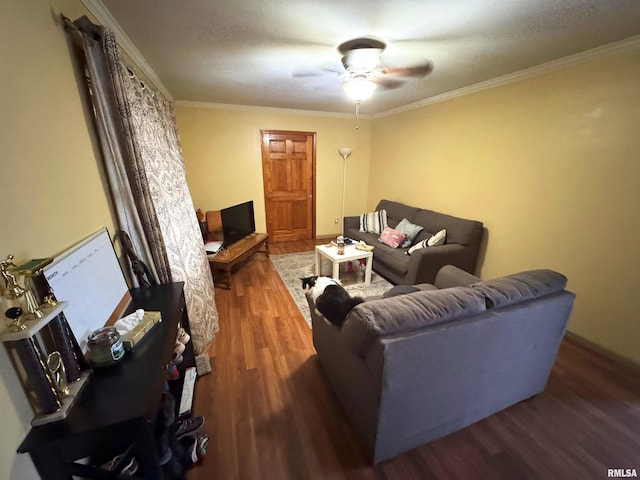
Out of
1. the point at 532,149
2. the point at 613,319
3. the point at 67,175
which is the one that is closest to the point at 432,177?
the point at 532,149

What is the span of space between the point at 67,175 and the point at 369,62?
6.81 feet

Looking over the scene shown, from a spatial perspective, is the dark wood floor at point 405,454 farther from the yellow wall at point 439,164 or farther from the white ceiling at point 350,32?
the white ceiling at point 350,32

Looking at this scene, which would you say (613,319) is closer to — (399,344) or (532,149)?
(532,149)

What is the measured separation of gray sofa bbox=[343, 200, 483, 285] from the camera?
285 cm

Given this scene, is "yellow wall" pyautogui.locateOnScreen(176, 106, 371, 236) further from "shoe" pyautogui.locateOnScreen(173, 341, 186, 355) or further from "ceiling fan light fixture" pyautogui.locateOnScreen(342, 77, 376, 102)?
"shoe" pyautogui.locateOnScreen(173, 341, 186, 355)

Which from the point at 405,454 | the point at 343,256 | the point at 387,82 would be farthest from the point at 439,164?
the point at 405,454

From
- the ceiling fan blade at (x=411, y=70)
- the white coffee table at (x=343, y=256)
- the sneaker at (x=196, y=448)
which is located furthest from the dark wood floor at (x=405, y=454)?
the ceiling fan blade at (x=411, y=70)

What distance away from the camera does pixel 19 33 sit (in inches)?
37.6

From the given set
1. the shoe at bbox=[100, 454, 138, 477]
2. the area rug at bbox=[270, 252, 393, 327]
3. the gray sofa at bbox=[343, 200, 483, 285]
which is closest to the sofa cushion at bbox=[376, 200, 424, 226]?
the gray sofa at bbox=[343, 200, 483, 285]

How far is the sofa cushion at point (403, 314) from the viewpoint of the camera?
1.14 metres

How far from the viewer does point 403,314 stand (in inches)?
45.9

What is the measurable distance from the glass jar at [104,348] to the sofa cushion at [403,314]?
0.97 m

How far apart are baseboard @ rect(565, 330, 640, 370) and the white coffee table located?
76.3 inches

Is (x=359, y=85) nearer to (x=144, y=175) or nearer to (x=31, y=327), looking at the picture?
(x=144, y=175)
